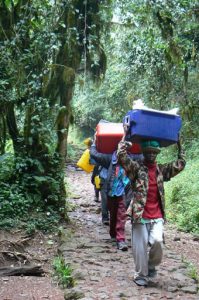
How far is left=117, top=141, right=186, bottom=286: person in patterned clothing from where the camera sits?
497 centimetres

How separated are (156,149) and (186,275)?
1828 mm

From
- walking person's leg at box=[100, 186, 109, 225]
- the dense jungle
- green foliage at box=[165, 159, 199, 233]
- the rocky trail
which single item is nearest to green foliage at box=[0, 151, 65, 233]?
the dense jungle

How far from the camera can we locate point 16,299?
5.00m

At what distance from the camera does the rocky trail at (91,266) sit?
199 inches

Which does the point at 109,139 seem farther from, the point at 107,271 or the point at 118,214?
the point at 107,271

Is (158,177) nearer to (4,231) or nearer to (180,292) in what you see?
(180,292)

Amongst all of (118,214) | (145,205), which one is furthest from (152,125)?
(118,214)

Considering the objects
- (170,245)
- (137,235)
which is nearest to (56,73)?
(170,245)

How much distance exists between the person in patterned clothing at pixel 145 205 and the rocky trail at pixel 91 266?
0.36 meters

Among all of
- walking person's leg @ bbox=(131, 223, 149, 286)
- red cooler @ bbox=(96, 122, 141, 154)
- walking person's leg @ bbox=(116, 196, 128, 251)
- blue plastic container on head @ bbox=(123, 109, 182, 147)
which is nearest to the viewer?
blue plastic container on head @ bbox=(123, 109, 182, 147)

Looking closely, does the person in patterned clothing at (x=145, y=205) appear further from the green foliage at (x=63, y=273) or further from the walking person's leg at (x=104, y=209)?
the walking person's leg at (x=104, y=209)

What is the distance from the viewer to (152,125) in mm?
4945

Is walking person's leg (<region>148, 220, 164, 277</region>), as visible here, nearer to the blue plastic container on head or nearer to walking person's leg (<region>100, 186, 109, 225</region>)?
the blue plastic container on head

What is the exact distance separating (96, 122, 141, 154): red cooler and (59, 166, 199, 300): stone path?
1.53 metres
